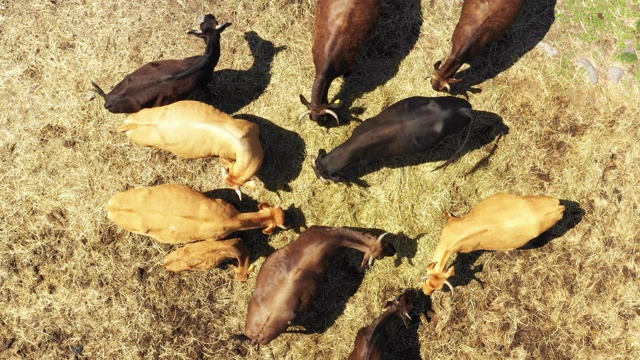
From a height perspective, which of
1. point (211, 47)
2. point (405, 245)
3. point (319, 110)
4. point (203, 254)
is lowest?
point (405, 245)

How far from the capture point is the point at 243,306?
21.7 ft

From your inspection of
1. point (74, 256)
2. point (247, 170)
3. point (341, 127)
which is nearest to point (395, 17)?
point (341, 127)

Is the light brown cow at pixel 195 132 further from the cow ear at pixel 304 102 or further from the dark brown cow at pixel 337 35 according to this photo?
the dark brown cow at pixel 337 35

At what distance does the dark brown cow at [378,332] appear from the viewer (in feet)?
19.9

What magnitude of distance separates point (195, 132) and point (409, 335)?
378cm

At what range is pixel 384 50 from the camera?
685 cm

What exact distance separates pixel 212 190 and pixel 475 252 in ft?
11.8

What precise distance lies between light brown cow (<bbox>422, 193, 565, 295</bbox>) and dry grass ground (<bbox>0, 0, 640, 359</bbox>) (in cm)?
52

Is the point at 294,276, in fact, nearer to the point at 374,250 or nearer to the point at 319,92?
the point at 374,250

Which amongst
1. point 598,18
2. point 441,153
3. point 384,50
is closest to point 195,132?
point 384,50

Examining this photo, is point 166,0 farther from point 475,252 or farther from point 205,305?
point 475,252

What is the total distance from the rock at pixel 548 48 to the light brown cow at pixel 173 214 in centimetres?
469

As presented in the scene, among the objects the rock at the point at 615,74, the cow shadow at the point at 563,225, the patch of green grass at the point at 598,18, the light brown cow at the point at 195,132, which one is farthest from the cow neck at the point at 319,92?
the rock at the point at 615,74

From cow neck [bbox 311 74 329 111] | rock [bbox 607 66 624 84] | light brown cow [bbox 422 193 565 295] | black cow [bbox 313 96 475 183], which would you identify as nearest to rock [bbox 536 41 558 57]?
rock [bbox 607 66 624 84]
